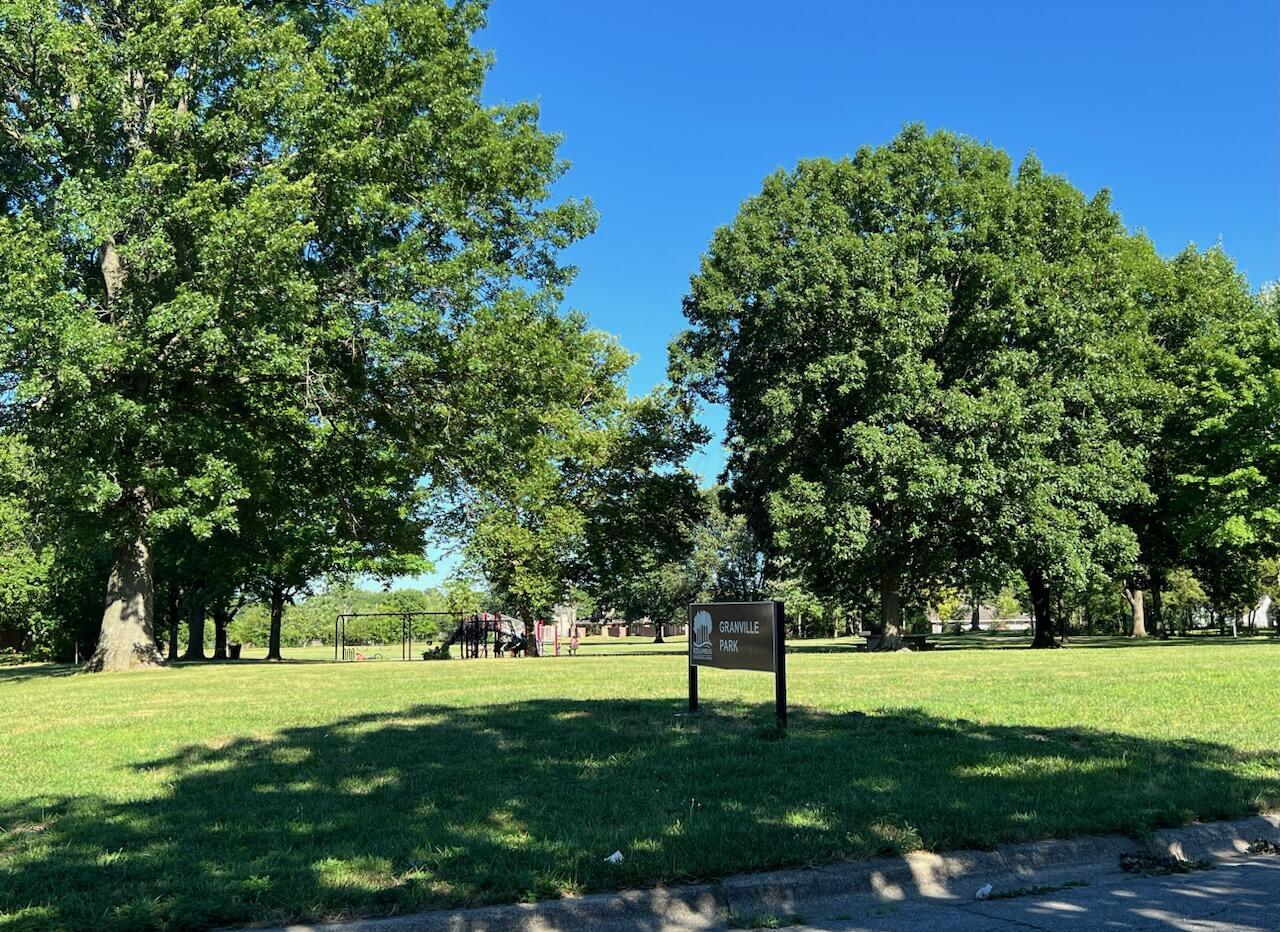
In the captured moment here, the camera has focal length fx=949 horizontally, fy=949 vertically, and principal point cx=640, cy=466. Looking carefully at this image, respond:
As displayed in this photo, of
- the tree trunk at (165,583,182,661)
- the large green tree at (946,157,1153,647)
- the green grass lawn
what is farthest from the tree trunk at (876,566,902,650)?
the tree trunk at (165,583,182,661)

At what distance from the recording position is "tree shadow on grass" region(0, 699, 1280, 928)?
15.1ft

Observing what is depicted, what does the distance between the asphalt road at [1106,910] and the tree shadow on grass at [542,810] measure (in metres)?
0.50

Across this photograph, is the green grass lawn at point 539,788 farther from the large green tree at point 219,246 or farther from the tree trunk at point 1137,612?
the tree trunk at point 1137,612

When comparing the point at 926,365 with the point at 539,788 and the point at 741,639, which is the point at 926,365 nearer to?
the point at 741,639

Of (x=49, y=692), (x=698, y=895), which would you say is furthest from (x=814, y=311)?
(x=698, y=895)

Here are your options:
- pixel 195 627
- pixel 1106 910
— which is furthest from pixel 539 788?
pixel 195 627

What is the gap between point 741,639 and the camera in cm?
991

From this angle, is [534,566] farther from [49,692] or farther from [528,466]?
[49,692]

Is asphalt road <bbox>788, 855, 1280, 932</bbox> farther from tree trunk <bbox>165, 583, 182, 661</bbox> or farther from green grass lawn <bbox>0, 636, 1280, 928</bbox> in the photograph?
tree trunk <bbox>165, 583, 182, 661</bbox>

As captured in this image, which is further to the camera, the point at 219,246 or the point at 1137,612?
the point at 1137,612

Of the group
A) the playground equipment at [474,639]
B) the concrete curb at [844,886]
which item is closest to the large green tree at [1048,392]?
the playground equipment at [474,639]

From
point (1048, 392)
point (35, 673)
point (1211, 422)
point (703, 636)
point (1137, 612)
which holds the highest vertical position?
point (1048, 392)

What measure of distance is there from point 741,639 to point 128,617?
17.9 metres

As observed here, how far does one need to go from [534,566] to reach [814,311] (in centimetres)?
1615
